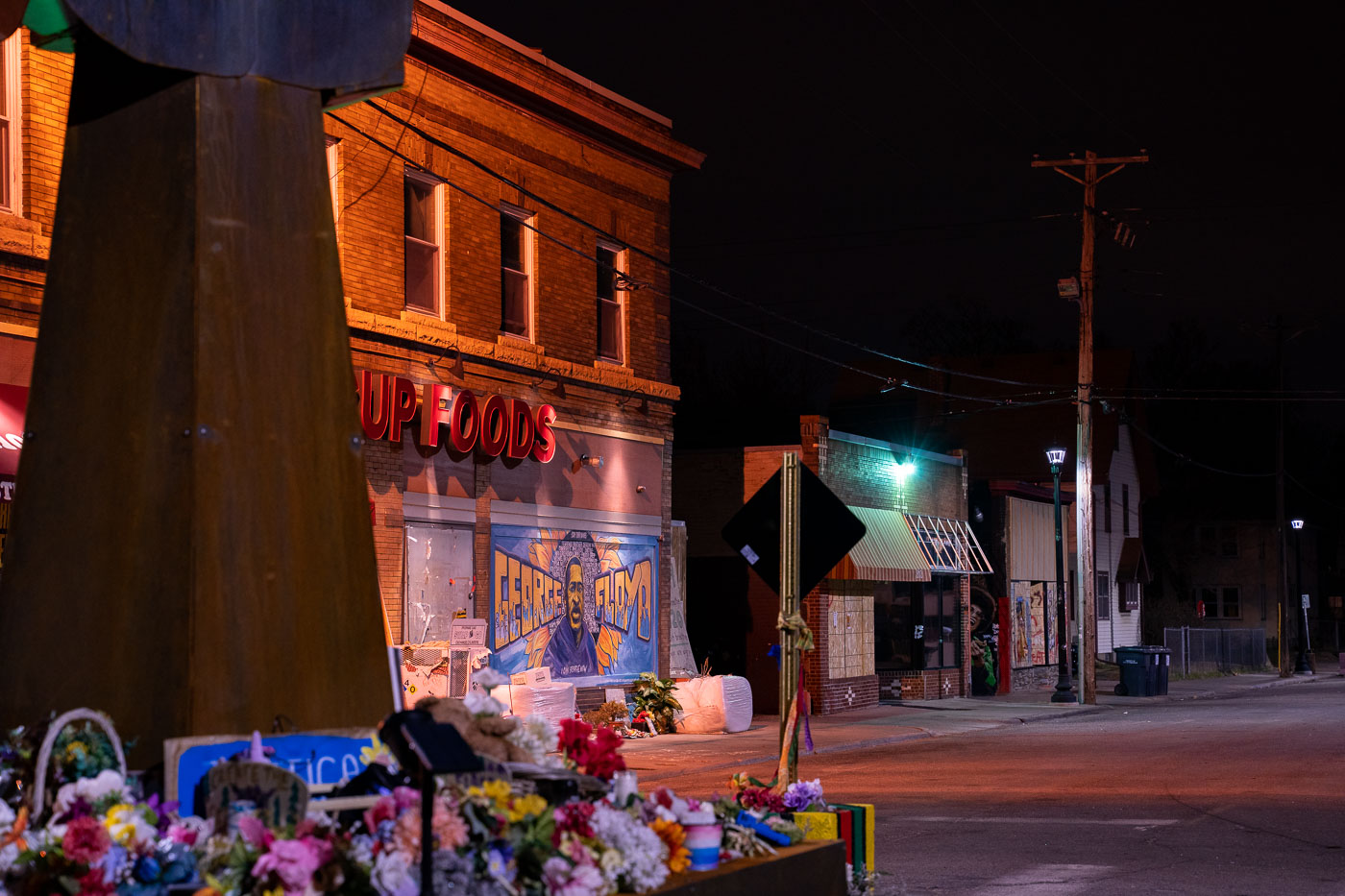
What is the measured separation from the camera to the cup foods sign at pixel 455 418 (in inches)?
778

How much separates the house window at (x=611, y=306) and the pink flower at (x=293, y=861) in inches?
823

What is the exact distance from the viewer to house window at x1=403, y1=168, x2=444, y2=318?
21.4 m

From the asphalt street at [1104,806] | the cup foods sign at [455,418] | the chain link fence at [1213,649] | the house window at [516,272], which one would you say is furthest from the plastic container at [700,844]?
the chain link fence at [1213,649]

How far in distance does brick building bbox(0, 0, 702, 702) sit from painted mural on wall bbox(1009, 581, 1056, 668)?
15779 mm

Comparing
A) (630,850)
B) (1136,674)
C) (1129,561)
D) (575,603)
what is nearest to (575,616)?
(575,603)

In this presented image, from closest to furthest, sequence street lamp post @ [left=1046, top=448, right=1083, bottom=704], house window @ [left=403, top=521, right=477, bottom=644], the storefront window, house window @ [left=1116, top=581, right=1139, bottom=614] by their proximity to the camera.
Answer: house window @ [left=403, top=521, right=477, bottom=644] < the storefront window < street lamp post @ [left=1046, top=448, right=1083, bottom=704] < house window @ [left=1116, top=581, right=1139, bottom=614]

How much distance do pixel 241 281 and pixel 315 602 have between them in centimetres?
122

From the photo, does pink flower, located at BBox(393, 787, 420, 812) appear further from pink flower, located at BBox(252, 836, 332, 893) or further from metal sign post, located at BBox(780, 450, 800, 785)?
metal sign post, located at BBox(780, 450, 800, 785)

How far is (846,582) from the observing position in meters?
31.0

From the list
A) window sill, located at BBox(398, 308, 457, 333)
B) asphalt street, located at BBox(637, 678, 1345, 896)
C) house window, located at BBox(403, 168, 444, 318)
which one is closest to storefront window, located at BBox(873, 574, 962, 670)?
asphalt street, located at BBox(637, 678, 1345, 896)

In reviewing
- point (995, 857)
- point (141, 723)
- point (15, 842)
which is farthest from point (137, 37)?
point (995, 857)

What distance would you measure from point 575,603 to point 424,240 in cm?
602

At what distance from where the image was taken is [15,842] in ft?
16.3

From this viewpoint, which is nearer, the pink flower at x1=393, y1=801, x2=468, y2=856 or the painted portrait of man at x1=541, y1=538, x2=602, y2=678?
the pink flower at x1=393, y1=801, x2=468, y2=856
